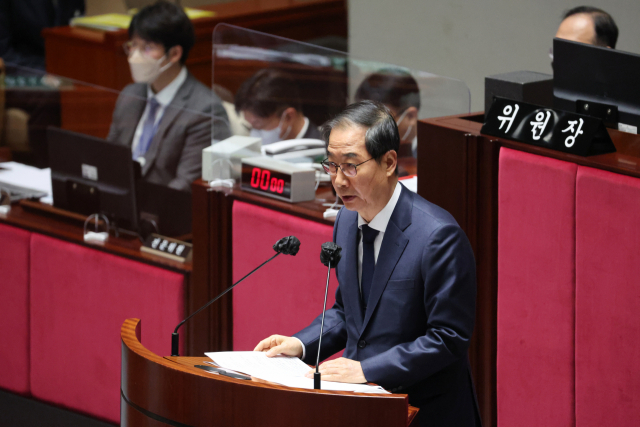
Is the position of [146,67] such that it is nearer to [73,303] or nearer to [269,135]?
[269,135]

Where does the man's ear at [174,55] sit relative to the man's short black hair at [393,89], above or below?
above

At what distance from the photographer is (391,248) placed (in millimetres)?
1861

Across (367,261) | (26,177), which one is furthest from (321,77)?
(367,261)

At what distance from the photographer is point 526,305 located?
8.04 ft

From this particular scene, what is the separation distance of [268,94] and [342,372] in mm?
1837

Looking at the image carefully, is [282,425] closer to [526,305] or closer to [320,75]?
[526,305]

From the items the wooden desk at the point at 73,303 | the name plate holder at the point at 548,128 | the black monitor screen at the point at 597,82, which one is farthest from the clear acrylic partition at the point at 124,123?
the black monitor screen at the point at 597,82

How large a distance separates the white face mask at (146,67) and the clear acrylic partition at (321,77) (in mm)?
1000

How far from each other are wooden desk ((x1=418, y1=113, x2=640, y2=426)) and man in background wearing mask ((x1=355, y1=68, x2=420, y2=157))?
31.8 inches

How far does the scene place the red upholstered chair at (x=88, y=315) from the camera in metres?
3.24

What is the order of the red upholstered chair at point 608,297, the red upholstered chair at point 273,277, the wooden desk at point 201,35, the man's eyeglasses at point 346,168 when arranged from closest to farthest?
1. the man's eyeglasses at point 346,168
2. the red upholstered chair at point 608,297
3. the red upholstered chair at point 273,277
4. the wooden desk at point 201,35

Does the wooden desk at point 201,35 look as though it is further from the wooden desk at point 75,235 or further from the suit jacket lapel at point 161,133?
the wooden desk at point 75,235

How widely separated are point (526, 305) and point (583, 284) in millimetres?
184

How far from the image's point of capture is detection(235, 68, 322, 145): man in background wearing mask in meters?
3.40
